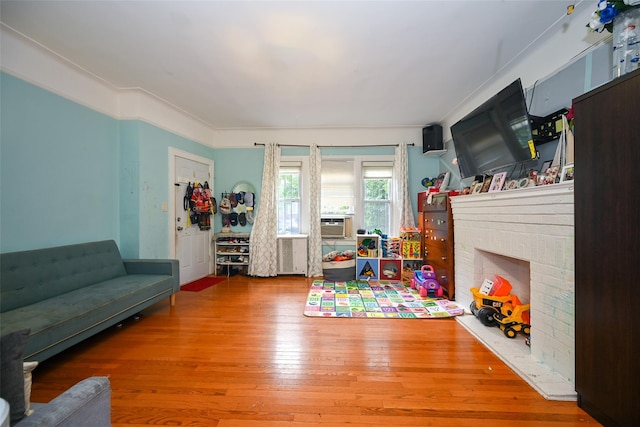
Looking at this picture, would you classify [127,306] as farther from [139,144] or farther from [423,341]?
[423,341]

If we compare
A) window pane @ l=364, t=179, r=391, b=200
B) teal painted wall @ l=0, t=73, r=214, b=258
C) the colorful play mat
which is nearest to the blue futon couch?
teal painted wall @ l=0, t=73, r=214, b=258

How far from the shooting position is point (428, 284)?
329 cm

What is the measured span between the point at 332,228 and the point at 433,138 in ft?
7.31

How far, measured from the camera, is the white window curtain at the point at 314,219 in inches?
171

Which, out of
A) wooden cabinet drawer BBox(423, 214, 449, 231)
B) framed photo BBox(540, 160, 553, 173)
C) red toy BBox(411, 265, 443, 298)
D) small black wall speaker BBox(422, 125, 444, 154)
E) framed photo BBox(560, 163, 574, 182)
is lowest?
red toy BBox(411, 265, 443, 298)

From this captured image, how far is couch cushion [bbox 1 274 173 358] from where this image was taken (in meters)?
1.65

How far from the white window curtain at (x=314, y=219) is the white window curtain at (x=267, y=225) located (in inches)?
23.4

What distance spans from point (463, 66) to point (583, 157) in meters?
1.66

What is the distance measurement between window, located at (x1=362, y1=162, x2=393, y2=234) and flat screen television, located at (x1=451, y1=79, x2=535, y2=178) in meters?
1.59

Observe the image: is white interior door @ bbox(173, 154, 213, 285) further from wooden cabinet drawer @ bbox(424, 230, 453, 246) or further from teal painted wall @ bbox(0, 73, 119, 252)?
wooden cabinet drawer @ bbox(424, 230, 453, 246)

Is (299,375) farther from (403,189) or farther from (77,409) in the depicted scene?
(403,189)

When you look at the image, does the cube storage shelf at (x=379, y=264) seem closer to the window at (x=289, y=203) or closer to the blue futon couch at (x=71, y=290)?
the window at (x=289, y=203)

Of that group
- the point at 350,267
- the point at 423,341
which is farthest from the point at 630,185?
the point at 350,267

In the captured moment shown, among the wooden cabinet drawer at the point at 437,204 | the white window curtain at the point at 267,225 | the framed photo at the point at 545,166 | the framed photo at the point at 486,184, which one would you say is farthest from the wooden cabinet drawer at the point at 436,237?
the white window curtain at the point at 267,225
